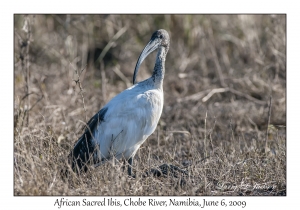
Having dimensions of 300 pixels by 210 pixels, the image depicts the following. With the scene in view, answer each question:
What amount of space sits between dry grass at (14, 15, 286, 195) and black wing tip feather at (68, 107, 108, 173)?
0.11 m

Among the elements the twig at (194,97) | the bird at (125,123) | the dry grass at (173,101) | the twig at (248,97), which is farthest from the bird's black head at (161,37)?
the twig at (248,97)

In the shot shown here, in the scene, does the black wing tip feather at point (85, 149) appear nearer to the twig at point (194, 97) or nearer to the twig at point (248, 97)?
the twig at point (194, 97)

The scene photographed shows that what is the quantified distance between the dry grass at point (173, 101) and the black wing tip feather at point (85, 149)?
0.11 metres

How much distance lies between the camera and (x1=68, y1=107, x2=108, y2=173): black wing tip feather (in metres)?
5.39

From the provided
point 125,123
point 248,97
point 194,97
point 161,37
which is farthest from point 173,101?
point 125,123

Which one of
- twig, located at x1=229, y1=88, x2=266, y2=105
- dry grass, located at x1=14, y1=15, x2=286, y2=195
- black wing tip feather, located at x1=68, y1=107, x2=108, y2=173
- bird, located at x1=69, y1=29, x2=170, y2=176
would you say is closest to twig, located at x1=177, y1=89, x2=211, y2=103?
dry grass, located at x1=14, y1=15, x2=286, y2=195

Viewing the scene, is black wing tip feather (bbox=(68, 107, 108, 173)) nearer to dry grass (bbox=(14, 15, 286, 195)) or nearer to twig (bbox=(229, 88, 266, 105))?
dry grass (bbox=(14, 15, 286, 195))

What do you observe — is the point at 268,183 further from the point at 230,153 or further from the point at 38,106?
the point at 38,106

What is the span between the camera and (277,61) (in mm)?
8867

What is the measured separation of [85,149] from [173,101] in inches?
157

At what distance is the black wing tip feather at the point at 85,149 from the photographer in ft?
17.7

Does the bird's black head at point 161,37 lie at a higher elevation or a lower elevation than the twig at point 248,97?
higher
